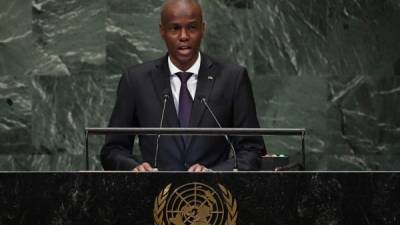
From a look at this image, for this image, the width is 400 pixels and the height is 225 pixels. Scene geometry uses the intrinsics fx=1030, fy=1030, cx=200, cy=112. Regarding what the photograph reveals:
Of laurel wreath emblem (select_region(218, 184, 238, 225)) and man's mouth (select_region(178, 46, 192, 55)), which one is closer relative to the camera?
laurel wreath emblem (select_region(218, 184, 238, 225))

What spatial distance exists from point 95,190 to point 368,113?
414 cm

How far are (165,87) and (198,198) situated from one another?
1.27 metres

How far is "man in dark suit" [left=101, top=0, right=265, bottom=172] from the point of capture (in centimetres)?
489

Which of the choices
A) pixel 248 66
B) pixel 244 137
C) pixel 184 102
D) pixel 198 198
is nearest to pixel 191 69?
pixel 184 102

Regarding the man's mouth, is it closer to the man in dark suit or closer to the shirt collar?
the man in dark suit

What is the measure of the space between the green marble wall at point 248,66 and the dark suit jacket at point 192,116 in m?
2.38

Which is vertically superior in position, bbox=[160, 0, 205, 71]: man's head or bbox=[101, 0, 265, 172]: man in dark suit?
bbox=[160, 0, 205, 71]: man's head

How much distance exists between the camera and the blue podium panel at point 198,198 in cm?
386

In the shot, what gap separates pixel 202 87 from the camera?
16.5 feet

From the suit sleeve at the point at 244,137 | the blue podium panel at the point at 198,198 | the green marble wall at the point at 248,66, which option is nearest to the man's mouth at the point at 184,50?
the suit sleeve at the point at 244,137

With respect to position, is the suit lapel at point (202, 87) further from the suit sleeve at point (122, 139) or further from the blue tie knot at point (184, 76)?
the suit sleeve at point (122, 139)

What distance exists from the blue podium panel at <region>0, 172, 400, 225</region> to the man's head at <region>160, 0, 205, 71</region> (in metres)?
1.24

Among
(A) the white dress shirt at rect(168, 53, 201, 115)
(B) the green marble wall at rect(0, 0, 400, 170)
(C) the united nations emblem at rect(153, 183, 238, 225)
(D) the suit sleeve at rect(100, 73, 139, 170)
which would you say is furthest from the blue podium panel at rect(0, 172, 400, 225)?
(B) the green marble wall at rect(0, 0, 400, 170)

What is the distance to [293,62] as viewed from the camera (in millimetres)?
7652
